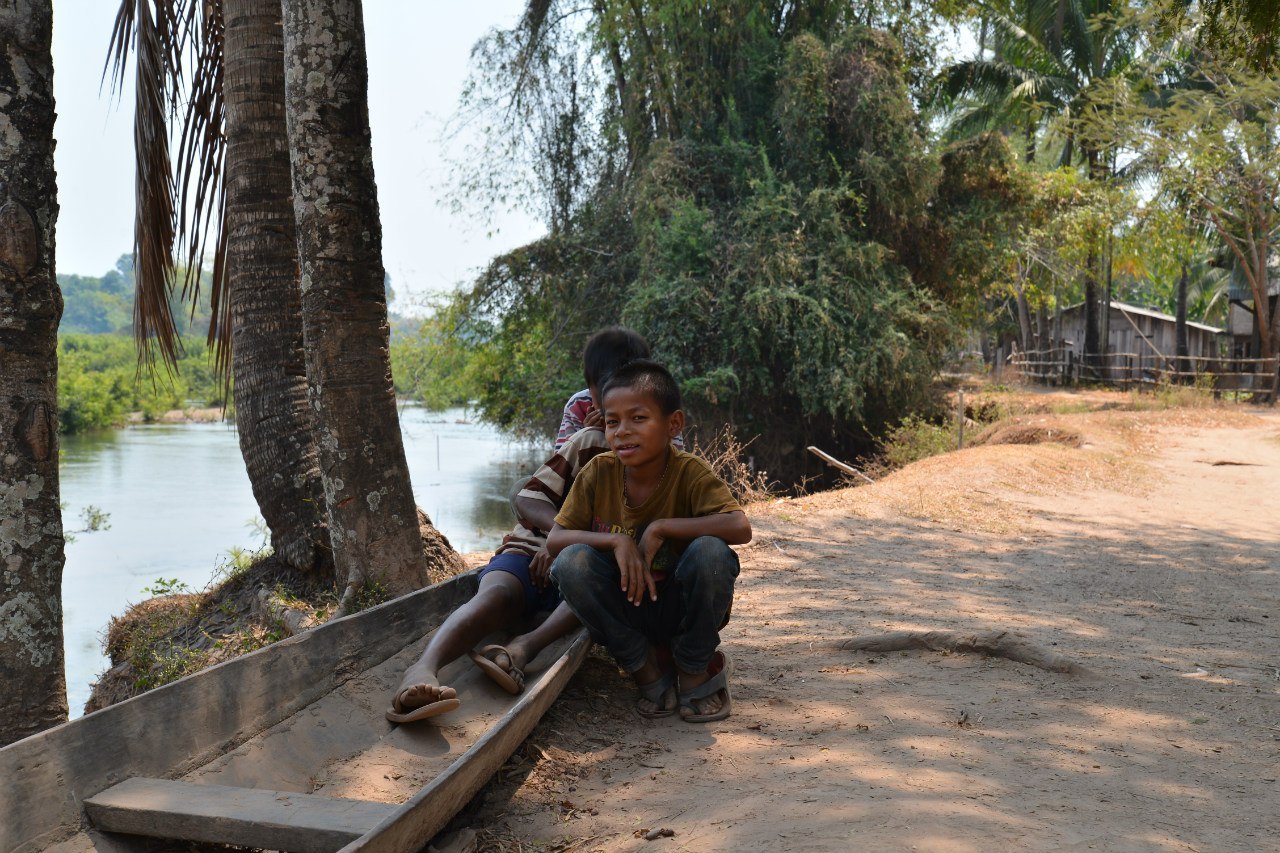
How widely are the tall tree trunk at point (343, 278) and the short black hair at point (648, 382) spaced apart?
65.2 inches

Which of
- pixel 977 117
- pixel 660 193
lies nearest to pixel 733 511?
pixel 660 193

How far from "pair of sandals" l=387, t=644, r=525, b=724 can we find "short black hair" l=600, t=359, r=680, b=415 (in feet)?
3.15

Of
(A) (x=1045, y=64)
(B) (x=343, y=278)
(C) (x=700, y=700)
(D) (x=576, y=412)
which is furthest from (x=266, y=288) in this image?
(A) (x=1045, y=64)

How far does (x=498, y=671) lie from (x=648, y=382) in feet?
3.47

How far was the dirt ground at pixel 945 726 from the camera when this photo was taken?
2379mm

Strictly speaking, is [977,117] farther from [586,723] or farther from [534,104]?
[586,723]

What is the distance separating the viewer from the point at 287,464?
5.48 m

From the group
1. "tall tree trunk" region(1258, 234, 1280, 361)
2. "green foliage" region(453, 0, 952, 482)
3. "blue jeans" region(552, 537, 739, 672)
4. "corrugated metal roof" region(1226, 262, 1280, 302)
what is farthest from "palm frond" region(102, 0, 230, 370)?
"corrugated metal roof" region(1226, 262, 1280, 302)

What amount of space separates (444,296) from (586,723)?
14.8 m

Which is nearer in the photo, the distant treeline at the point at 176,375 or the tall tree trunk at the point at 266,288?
the tall tree trunk at the point at 266,288

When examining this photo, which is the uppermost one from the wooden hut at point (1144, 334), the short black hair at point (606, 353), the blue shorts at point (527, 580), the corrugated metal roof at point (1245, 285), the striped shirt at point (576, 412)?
the corrugated metal roof at point (1245, 285)

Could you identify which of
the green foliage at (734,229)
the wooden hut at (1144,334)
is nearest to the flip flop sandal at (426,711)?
the green foliage at (734,229)

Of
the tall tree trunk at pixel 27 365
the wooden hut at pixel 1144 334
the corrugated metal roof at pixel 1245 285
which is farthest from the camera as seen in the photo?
the wooden hut at pixel 1144 334

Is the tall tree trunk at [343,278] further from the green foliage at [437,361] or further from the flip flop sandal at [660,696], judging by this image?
the green foliage at [437,361]
